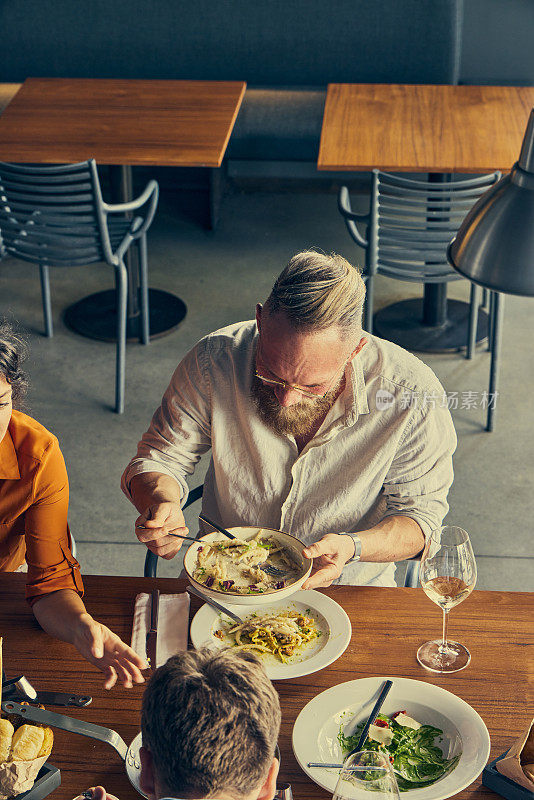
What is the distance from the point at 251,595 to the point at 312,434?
54cm

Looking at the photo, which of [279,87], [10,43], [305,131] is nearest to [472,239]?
[305,131]

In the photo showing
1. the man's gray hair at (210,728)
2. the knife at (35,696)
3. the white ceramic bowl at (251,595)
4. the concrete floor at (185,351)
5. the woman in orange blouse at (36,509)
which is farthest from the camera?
the concrete floor at (185,351)

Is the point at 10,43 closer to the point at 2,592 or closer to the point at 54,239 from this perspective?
the point at 54,239

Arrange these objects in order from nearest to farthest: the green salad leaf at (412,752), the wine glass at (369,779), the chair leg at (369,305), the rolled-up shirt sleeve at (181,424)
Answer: the wine glass at (369,779) → the green salad leaf at (412,752) → the rolled-up shirt sleeve at (181,424) → the chair leg at (369,305)

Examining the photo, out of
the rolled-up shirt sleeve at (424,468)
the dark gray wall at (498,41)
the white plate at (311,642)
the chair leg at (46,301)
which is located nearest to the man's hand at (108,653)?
the white plate at (311,642)

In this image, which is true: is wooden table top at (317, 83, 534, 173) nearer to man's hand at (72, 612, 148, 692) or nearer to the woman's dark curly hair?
the woman's dark curly hair

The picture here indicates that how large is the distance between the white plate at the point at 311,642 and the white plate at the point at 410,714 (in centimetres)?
8

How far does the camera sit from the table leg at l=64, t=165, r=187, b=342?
466 centimetres

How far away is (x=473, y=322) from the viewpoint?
4375 millimetres

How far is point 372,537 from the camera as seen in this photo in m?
1.94

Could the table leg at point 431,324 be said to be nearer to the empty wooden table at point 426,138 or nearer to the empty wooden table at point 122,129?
the empty wooden table at point 426,138

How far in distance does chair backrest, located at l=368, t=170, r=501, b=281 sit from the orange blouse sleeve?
2334 millimetres

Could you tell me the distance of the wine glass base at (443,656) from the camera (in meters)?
1.63

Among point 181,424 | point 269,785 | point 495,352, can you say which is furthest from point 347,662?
point 495,352
